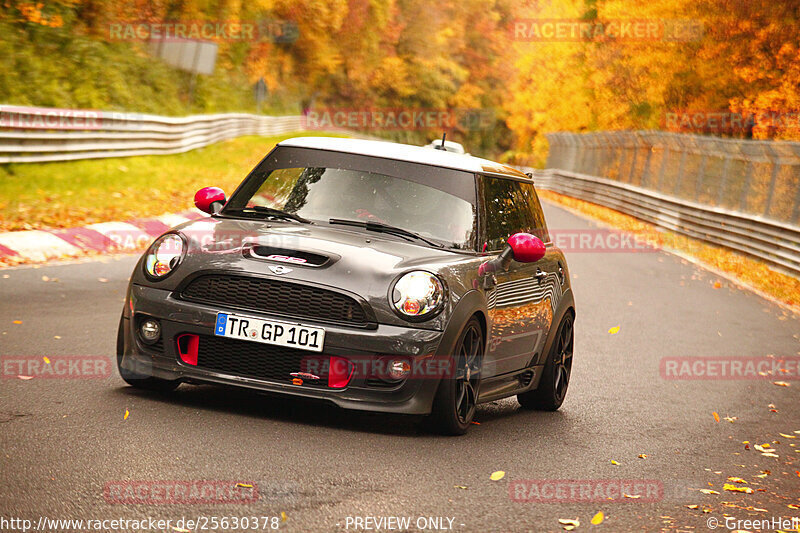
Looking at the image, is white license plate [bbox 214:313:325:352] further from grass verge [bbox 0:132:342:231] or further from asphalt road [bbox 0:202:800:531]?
grass verge [bbox 0:132:342:231]

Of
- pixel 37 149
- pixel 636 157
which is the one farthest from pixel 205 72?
pixel 37 149

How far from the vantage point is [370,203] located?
23.3 feet

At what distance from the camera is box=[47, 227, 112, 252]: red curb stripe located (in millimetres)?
14750

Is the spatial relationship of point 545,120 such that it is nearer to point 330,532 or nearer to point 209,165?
point 209,165

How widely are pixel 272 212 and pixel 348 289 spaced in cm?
123

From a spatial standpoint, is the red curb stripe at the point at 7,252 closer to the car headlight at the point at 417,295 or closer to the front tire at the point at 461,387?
the front tire at the point at 461,387

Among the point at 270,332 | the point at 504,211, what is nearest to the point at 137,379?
the point at 270,332

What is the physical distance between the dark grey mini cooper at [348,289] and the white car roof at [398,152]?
0.01m

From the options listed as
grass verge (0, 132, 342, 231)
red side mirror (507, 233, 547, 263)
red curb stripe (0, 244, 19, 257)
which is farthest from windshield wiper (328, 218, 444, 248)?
grass verge (0, 132, 342, 231)

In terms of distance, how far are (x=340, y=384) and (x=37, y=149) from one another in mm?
16091

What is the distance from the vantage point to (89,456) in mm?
5230

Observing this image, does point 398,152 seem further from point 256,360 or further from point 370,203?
point 256,360

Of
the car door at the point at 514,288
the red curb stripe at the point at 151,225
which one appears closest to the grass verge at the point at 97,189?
the red curb stripe at the point at 151,225

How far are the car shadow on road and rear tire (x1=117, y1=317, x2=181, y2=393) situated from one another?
4cm
